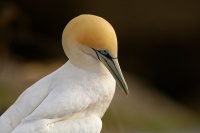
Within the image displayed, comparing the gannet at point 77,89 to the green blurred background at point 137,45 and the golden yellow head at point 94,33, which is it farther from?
the green blurred background at point 137,45

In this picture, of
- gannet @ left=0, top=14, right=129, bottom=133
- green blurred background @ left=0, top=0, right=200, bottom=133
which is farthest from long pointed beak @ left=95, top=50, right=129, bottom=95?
green blurred background @ left=0, top=0, right=200, bottom=133

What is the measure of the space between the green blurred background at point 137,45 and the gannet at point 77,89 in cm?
391

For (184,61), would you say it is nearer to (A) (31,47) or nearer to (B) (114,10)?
(B) (114,10)

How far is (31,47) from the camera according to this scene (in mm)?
7727

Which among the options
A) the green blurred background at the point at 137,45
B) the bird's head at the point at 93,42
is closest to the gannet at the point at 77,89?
the bird's head at the point at 93,42

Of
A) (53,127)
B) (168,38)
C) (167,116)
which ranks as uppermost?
(53,127)

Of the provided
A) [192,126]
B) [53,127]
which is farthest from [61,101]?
[192,126]

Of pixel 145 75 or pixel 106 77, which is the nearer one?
pixel 106 77

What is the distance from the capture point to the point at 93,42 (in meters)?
2.62

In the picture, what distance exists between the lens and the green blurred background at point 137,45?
23.1ft

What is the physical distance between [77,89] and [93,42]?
20 centimetres

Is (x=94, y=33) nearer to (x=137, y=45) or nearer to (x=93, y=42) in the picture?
(x=93, y=42)

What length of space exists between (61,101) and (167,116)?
163 inches

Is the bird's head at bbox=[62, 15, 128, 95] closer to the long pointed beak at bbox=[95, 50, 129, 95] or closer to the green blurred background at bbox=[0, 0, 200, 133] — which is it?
the long pointed beak at bbox=[95, 50, 129, 95]
